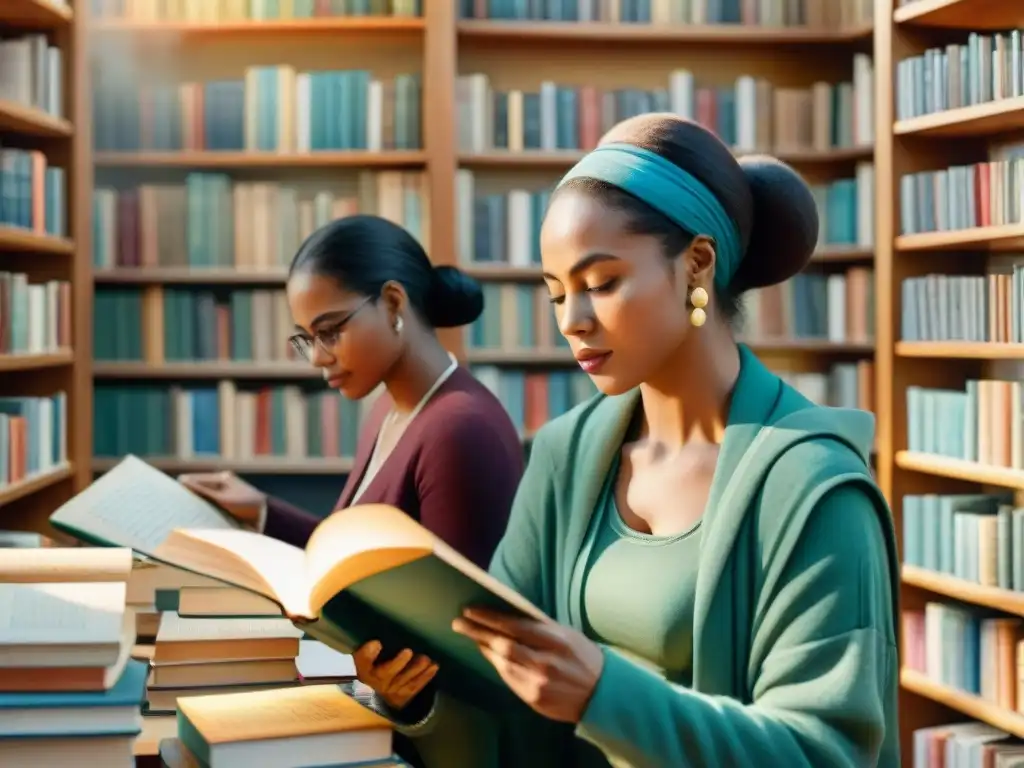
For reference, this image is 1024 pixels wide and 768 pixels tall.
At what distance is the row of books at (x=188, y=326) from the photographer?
14.5ft

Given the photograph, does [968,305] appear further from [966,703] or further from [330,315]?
[330,315]

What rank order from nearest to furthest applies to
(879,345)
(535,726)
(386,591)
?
(386,591) < (535,726) < (879,345)

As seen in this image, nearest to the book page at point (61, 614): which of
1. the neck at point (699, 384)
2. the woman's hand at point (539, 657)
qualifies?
the woman's hand at point (539, 657)

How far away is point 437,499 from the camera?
1.97 m

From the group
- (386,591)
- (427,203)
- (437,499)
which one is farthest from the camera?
(427,203)

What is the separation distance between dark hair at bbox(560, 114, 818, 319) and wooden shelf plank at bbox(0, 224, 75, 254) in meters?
2.45

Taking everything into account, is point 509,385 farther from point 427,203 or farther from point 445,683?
point 445,683

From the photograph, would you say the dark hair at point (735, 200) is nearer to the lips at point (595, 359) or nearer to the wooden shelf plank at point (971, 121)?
the lips at point (595, 359)

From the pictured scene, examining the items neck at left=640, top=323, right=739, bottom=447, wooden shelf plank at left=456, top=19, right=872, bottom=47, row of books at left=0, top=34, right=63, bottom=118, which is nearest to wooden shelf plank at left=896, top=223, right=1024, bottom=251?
wooden shelf plank at left=456, top=19, right=872, bottom=47

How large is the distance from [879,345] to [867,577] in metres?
2.90

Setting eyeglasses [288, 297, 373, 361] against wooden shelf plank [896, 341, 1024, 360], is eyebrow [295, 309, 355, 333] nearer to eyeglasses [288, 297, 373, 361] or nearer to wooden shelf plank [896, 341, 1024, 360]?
eyeglasses [288, 297, 373, 361]

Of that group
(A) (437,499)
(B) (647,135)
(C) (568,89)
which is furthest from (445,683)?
(C) (568,89)

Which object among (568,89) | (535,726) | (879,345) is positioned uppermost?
(568,89)

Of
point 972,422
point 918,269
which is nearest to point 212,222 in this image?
point 918,269
